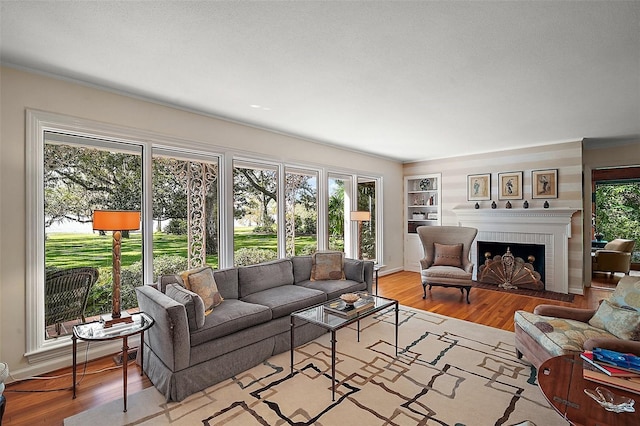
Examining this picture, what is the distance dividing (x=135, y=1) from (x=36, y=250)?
89.7 inches

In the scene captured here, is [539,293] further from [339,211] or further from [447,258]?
[339,211]

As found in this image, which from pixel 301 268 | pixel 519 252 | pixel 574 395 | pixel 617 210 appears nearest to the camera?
pixel 574 395

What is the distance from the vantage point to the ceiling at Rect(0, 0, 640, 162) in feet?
5.98

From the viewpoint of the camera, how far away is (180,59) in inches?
94.3

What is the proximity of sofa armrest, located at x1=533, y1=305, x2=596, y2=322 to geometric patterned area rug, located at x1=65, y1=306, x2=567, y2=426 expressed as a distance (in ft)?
1.73

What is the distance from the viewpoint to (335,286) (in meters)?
3.79

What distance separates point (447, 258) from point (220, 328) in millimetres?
4048

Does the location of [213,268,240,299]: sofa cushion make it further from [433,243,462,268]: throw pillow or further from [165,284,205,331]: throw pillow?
[433,243,462,268]: throw pillow

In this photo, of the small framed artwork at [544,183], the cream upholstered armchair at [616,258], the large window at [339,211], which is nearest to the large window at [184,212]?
the large window at [339,211]

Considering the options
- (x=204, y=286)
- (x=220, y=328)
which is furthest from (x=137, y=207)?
(x=220, y=328)

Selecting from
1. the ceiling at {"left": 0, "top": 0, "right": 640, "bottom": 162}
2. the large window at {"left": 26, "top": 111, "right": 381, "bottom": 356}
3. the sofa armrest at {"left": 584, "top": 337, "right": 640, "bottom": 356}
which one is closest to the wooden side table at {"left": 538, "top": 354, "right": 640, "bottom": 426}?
the sofa armrest at {"left": 584, "top": 337, "right": 640, "bottom": 356}

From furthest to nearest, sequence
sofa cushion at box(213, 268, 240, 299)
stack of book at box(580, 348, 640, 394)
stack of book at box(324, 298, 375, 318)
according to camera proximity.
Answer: sofa cushion at box(213, 268, 240, 299) < stack of book at box(324, 298, 375, 318) < stack of book at box(580, 348, 640, 394)

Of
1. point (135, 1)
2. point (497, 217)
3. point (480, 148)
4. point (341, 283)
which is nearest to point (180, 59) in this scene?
point (135, 1)

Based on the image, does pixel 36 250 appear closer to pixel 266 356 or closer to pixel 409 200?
pixel 266 356
